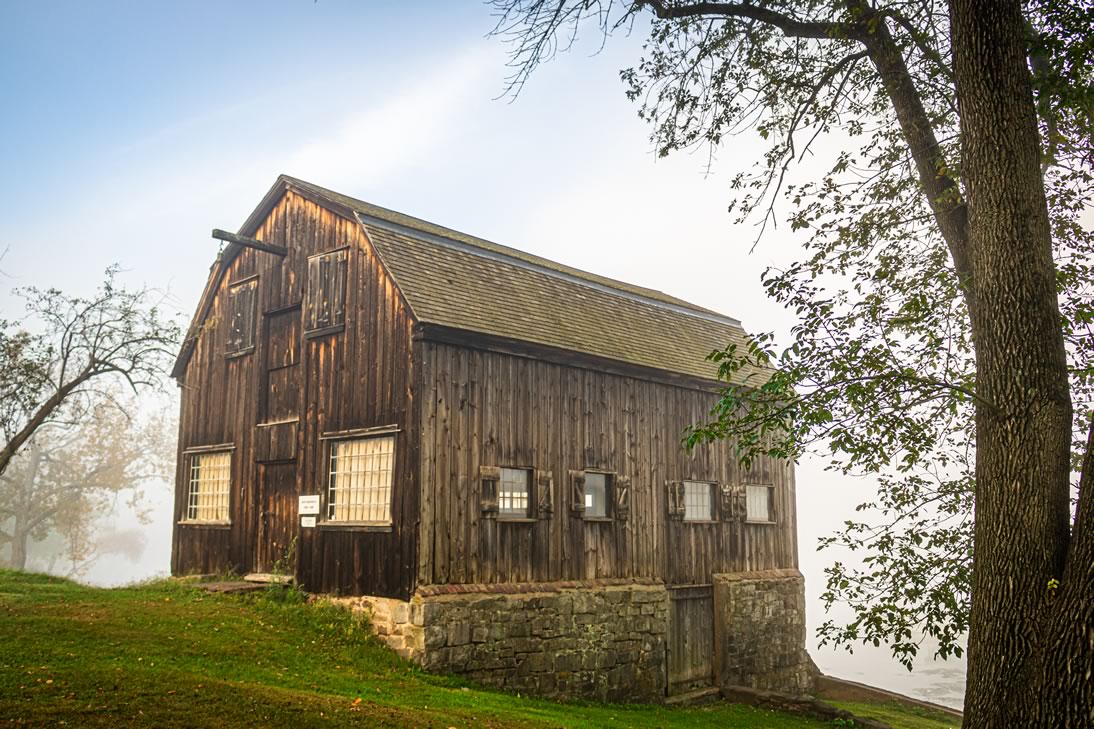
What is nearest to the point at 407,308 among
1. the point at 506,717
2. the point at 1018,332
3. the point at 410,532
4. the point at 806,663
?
the point at 410,532

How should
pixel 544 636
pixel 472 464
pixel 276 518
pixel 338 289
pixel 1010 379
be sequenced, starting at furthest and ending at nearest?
1. pixel 276 518
2. pixel 338 289
3. pixel 544 636
4. pixel 472 464
5. pixel 1010 379

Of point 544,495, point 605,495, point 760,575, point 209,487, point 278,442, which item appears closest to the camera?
point 544,495

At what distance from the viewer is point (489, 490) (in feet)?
49.4

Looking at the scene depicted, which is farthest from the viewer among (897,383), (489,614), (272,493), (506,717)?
(272,493)

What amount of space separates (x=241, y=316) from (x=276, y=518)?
187 inches

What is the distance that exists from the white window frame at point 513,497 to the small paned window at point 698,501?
487cm

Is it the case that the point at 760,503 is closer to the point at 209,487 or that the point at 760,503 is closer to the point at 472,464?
the point at 472,464

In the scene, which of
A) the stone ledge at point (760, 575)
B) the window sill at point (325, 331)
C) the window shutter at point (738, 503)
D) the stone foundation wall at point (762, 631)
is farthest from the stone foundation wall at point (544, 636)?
the window sill at point (325, 331)

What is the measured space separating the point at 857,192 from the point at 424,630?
907 centimetres

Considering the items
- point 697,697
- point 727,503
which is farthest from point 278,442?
point 727,503

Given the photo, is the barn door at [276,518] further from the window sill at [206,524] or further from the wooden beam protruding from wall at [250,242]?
the wooden beam protruding from wall at [250,242]

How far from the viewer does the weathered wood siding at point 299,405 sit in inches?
576

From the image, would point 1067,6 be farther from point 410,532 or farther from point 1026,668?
point 410,532

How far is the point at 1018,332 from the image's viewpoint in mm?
7844
